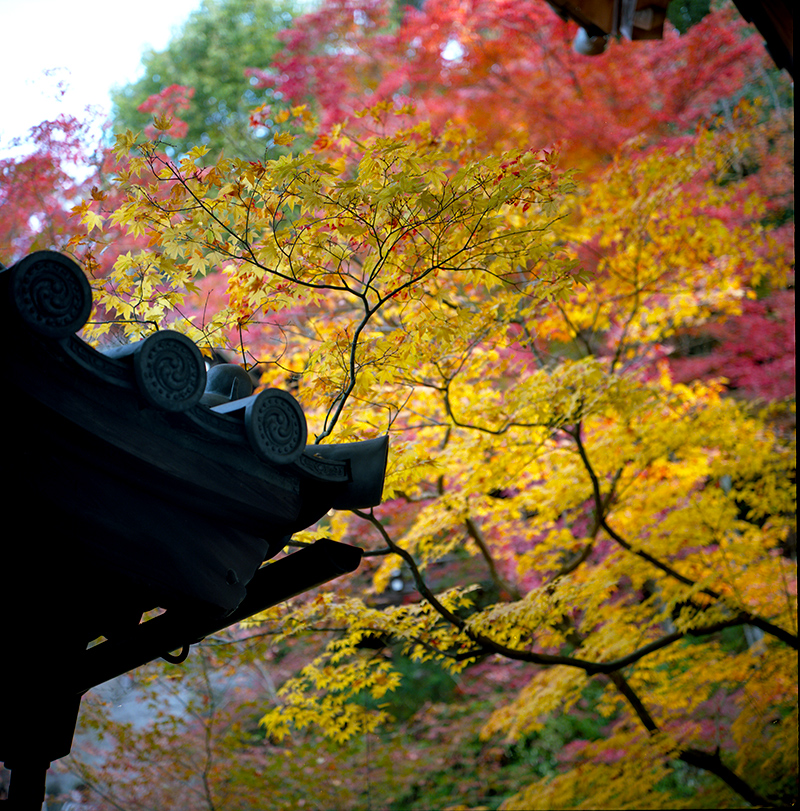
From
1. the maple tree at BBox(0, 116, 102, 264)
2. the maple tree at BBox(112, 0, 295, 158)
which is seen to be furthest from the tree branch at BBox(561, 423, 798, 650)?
the maple tree at BBox(112, 0, 295, 158)

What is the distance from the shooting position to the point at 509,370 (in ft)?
21.2

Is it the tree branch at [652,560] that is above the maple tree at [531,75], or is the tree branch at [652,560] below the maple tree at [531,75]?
below

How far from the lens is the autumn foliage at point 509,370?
3387mm

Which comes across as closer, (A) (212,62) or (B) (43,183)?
(B) (43,183)

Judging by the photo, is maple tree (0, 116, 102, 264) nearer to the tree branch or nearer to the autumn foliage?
the autumn foliage

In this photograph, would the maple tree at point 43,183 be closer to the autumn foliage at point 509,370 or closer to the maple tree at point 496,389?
the autumn foliage at point 509,370

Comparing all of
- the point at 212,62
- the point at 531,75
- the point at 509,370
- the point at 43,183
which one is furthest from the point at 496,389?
the point at 212,62

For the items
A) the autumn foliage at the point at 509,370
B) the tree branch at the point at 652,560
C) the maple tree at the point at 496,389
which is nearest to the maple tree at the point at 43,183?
the autumn foliage at the point at 509,370

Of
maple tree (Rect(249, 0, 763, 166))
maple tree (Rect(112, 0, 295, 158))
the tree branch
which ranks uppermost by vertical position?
maple tree (Rect(112, 0, 295, 158))

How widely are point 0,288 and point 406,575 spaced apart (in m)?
11.2

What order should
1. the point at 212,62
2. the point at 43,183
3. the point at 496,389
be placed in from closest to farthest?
the point at 43,183 → the point at 496,389 → the point at 212,62

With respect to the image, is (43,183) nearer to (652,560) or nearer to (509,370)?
(509,370)

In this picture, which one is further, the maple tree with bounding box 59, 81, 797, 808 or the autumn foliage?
the autumn foliage

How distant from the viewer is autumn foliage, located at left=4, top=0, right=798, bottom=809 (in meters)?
3.39
